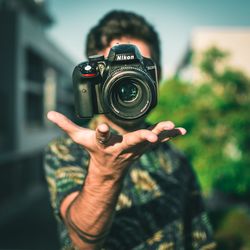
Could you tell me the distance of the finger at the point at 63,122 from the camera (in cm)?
136

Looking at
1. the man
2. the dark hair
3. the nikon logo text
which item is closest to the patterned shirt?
the man

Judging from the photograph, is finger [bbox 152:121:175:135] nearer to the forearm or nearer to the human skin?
the human skin

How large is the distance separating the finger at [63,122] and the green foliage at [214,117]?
4132mm

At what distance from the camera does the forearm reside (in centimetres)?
140

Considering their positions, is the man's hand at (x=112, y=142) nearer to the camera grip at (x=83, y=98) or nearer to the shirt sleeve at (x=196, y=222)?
the camera grip at (x=83, y=98)

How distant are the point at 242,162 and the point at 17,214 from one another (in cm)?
937

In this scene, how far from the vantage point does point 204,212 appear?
2.03 m

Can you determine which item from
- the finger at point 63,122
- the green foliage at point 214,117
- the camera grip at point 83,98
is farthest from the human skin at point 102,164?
the green foliage at point 214,117

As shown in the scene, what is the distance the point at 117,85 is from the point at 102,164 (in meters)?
0.31

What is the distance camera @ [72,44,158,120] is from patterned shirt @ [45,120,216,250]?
0.27 m

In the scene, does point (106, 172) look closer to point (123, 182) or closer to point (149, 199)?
point (123, 182)

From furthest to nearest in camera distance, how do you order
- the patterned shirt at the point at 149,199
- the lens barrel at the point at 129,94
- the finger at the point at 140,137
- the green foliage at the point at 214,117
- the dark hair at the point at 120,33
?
the green foliage at the point at 214,117 < the dark hair at the point at 120,33 < the patterned shirt at the point at 149,199 < the lens barrel at the point at 129,94 < the finger at the point at 140,137

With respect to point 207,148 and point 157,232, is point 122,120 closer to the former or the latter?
point 157,232

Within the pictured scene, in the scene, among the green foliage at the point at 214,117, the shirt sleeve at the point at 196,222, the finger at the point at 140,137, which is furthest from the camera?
the green foliage at the point at 214,117
